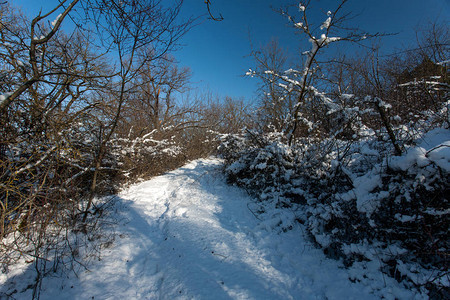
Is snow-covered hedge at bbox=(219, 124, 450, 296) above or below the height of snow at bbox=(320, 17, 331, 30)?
below

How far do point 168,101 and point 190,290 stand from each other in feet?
41.5

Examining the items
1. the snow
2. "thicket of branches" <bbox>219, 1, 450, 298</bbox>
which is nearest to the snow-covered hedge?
"thicket of branches" <bbox>219, 1, 450, 298</bbox>

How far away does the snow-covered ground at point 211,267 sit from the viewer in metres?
1.94

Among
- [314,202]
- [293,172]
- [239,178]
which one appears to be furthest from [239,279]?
[239,178]

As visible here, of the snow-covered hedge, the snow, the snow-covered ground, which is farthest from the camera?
the snow

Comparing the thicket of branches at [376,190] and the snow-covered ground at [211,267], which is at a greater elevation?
the thicket of branches at [376,190]

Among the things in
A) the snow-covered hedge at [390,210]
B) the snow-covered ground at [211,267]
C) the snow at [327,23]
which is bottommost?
the snow-covered ground at [211,267]

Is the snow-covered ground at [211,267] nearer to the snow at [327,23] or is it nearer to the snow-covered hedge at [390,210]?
the snow-covered hedge at [390,210]

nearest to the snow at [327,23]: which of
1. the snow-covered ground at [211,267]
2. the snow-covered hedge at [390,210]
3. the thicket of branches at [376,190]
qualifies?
the thicket of branches at [376,190]

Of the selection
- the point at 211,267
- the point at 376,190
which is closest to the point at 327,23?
the point at 376,190

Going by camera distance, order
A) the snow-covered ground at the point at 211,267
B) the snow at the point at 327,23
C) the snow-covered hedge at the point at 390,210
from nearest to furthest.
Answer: the snow-covered hedge at the point at 390,210 < the snow-covered ground at the point at 211,267 < the snow at the point at 327,23

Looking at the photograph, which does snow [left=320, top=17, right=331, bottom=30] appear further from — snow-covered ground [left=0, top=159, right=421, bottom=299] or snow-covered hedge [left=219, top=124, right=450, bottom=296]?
snow-covered ground [left=0, top=159, right=421, bottom=299]

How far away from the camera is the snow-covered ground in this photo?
194cm

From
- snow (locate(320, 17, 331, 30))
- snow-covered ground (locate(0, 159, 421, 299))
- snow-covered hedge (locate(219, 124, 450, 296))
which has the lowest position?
snow-covered ground (locate(0, 159, 421, 299))
